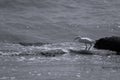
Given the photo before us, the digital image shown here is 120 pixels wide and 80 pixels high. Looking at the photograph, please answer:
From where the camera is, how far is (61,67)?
13.2 meters

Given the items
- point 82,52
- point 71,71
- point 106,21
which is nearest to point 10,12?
point 106,21

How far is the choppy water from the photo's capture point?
1200 cm

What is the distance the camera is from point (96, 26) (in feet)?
71.7

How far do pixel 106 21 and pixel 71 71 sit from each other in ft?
36.6

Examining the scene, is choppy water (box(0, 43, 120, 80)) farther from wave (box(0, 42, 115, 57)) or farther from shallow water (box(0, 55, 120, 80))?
wave (box(0, 42, 115, 57))

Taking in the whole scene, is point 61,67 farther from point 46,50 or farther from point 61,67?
point 46,50

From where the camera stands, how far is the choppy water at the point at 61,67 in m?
12.0

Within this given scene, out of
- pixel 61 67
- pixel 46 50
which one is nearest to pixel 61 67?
pixel 61 67

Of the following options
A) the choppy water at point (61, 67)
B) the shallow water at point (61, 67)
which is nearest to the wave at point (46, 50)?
the choppy water at point (61, 67)

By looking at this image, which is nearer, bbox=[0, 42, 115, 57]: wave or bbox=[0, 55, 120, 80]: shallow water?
bbox=[0, 55, 120, 80]: shallow water

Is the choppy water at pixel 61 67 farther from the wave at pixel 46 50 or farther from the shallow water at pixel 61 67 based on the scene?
the wave at pixel 46 50

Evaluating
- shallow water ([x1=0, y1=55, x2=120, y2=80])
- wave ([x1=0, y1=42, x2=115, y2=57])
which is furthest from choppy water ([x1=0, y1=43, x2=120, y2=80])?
wave ([x1=0, y1=42, x2=115, y2=57])

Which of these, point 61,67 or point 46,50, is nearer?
point 61,67

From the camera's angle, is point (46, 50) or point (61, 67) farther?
point (46, 50)
